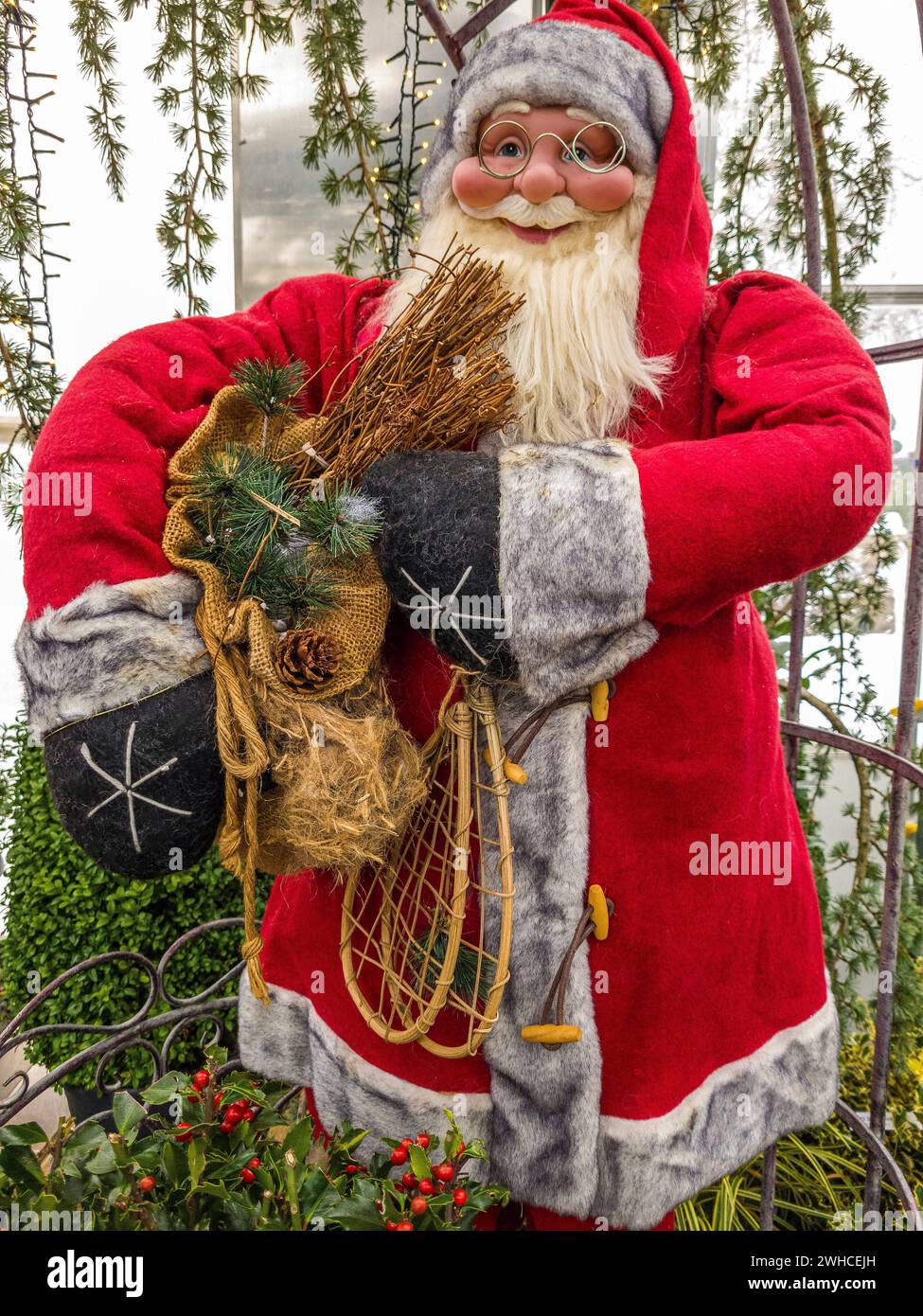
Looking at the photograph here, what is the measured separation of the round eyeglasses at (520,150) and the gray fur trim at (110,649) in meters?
0.51

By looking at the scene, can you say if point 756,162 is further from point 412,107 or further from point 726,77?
point 412,107

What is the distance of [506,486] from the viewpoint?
0.81 m

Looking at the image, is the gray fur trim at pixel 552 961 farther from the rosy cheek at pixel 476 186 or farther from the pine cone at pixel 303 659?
the rosy cheek at pixel 476 186

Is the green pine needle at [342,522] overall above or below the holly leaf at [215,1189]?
above

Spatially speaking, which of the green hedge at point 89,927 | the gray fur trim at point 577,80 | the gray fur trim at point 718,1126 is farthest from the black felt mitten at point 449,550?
the green hedge at point 89,927

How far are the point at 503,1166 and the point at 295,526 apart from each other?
0.63 m

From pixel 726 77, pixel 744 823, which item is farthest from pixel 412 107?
pixel 744 823

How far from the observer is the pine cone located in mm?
793

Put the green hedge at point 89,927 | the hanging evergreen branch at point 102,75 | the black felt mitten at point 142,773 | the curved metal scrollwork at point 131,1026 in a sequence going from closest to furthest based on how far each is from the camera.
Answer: the black felt mitten at point 142,773, the curved metal scrollwork at point 131,1026, the hanging evergreen branch at point 102,75, the green hedge at point 89,927

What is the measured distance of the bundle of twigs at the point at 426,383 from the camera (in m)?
0.85

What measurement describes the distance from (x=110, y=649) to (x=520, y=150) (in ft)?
1.98

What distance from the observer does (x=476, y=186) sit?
0.93 m

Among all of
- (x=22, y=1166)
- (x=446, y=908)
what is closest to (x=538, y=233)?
(x=446, y=908)

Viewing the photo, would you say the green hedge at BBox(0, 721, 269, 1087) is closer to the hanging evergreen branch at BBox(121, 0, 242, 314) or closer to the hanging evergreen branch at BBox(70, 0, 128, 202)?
the hanging evergreen branch at BBox(121, 0, 242, 314)
